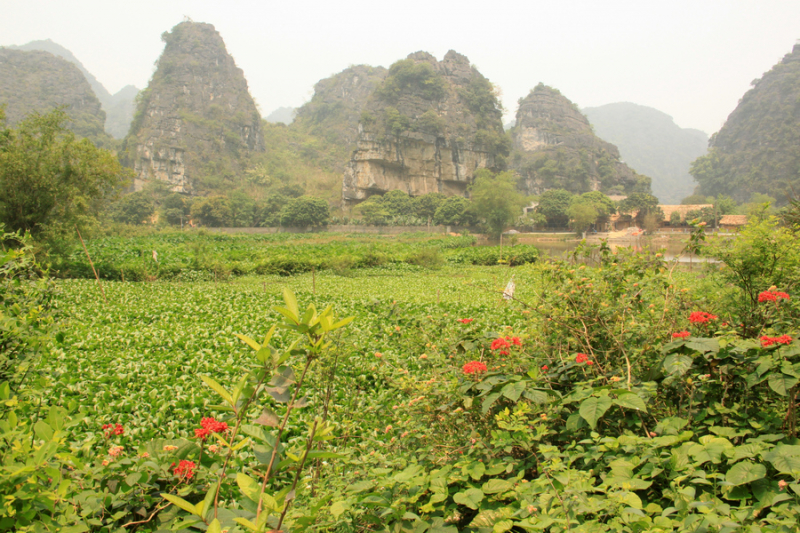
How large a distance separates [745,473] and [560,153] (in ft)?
259

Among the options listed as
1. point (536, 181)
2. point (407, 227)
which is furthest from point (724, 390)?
point (536, 181)

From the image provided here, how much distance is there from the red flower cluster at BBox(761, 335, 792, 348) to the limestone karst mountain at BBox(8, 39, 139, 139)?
129m

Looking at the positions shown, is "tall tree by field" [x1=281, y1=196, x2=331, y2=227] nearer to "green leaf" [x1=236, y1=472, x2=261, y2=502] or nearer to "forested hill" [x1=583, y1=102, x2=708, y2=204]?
"green leaf" [x1=236, y1=472, x2=261, y2=502]

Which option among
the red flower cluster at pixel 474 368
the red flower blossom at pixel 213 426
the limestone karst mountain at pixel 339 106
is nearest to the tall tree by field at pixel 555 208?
the limestone karst mountain at pixel 339 106

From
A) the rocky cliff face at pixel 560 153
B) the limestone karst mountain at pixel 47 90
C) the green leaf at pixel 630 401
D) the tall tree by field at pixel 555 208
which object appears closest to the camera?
the green leaf at pixel 630 401

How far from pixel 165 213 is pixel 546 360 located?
178ft

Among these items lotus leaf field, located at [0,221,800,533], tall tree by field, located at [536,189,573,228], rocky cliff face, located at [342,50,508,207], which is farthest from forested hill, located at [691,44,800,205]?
lotus leaf field, located at [0,221,800,533]

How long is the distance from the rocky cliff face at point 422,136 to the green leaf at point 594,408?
56193mm

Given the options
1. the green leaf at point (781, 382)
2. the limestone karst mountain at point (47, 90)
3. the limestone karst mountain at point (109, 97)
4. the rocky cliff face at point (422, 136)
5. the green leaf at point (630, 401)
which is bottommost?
the green leaf at point (630, 401)

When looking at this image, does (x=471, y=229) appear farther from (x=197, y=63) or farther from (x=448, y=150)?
(x=197, y=63)

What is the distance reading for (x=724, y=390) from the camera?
6.48 feet

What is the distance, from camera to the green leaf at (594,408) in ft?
5.75

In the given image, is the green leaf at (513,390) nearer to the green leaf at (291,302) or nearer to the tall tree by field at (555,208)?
the green leaf at (291,302)

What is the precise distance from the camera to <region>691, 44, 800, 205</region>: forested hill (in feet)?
206
